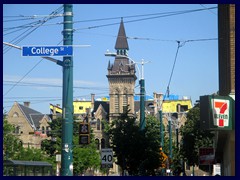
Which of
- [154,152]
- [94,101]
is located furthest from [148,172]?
[94,101]

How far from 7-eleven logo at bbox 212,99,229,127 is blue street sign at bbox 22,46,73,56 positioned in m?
5.27

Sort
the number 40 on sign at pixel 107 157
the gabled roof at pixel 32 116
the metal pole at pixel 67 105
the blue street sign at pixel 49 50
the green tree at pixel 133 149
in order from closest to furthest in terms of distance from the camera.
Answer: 1. the blue street sign at pixel 49 50
2. the metal pole at pixel 67 105
3. the number 40 on sign at pixel 107 157
4. the green tree at pixel 133 149
5. the gabled roof at pixel 32 116

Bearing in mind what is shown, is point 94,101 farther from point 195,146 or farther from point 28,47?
point 28,47

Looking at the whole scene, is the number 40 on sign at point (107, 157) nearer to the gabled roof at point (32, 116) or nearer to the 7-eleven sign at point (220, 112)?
the 7-eleven sign at point (220, 112)

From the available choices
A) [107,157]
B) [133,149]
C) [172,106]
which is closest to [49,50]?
[107,157]

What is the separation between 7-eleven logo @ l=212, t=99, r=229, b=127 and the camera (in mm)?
19859

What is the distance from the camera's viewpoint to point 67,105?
2120 cm

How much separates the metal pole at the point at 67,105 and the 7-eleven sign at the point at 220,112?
5018mm

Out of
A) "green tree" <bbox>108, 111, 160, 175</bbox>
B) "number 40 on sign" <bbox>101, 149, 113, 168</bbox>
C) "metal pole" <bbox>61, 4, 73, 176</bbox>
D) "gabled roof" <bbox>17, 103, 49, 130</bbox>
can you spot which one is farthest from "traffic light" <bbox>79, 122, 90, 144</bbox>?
"gabled roof" <bbox>17, 103, 49, 130</bbox>

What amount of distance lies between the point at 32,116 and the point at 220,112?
371 feet

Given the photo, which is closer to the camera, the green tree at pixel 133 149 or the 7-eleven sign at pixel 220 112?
the 7-eleven sign at pixel 220 112

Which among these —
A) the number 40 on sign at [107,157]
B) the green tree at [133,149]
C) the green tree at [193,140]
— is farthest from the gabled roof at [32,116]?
the number 40 on sign at [107,157]

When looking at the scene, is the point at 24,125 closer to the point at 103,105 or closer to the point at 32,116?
the point at 32,116

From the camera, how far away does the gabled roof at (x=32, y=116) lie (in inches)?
4969
